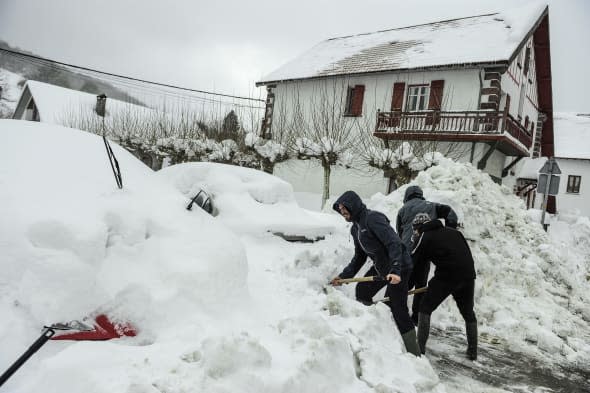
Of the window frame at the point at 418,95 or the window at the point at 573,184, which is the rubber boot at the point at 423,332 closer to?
the window frame at the point at 418,95

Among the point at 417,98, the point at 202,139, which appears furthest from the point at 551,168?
the point at 202,139

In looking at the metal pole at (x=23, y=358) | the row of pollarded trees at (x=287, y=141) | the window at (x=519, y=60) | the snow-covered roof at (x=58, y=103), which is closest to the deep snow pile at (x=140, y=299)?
the metal pole at (x=23, y=358)

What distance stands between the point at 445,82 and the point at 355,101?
149 inches

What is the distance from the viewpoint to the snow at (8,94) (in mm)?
37141

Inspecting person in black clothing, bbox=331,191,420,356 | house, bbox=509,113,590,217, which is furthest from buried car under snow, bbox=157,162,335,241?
house, bbox=509,113,590,217

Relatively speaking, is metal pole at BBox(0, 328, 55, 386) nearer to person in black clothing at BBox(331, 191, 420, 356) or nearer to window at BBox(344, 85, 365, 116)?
person in black clothing at BBox(331, 191, 420, 356)

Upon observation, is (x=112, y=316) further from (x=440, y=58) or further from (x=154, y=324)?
(x=440, y=58)

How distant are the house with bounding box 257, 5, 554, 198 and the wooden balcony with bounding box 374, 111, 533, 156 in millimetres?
34

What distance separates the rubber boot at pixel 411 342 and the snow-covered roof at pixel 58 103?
23875mm

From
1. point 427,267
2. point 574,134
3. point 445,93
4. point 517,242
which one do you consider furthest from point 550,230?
point 574,134

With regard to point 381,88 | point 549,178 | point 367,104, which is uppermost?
point 381,88

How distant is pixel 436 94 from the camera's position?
14.6 meters

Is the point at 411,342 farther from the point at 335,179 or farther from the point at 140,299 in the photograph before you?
the point at 335,179

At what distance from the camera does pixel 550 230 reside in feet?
55.8
